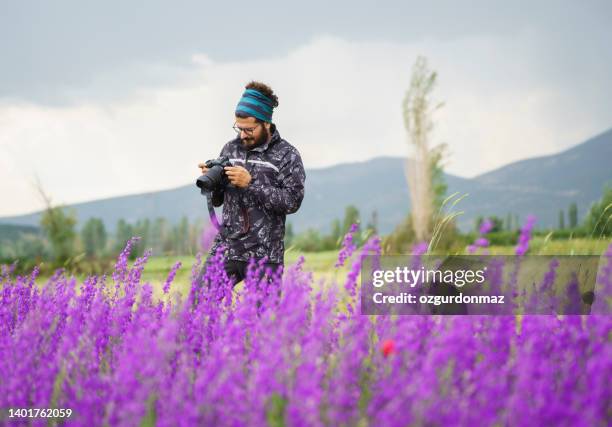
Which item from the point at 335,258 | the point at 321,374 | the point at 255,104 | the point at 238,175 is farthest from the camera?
the point at 335,258

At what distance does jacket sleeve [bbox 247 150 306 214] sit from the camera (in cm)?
346

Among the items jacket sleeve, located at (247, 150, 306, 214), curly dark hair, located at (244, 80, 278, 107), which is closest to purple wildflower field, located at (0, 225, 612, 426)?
jacket sleeve, located at (247, 150, 306, 214)

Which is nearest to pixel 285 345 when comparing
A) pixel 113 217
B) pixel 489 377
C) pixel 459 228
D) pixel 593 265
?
pixel 489 377

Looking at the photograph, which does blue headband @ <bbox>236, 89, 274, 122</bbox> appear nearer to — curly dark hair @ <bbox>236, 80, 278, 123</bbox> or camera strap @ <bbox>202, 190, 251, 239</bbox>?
curly dark hair @ <bbox>236, 80, 278, 123</bbox>

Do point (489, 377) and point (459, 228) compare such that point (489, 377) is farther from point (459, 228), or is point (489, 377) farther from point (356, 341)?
point (459, 228)

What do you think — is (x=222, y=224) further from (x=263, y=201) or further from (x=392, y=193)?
(x=392, y=193)

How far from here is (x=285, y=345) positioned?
6.73ft

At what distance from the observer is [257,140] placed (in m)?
3.70

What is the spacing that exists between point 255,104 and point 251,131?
16 centimetres

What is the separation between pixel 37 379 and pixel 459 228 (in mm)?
12765

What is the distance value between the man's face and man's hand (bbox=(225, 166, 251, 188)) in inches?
12.3

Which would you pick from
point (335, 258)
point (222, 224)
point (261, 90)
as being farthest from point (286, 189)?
point (335, 258)

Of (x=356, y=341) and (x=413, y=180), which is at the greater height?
(x=413, y=180)

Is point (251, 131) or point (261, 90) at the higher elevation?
point (261, 90)
